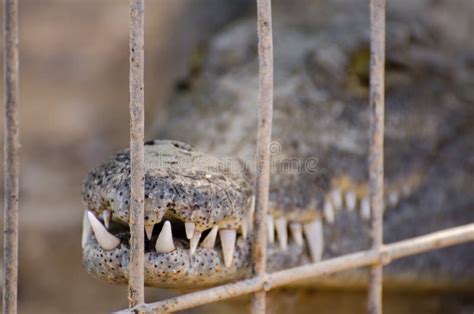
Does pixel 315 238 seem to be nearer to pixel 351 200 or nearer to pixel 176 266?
pixel 351 200

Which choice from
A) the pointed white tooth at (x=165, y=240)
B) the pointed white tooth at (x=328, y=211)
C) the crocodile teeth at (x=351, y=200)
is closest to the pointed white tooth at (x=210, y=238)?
the pointed white tooth at (x=165, y=240)

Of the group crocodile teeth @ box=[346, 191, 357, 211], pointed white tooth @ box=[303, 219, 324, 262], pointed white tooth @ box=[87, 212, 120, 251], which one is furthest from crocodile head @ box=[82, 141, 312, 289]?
crocodile teeth @ box=[346, 191, 357, 211]

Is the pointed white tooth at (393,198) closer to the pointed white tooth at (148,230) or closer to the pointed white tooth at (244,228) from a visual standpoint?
the pointed white tooth at (244,228)

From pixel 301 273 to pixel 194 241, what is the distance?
0.26 metres

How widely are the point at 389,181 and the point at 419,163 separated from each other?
191 mm

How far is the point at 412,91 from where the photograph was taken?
2867 mm

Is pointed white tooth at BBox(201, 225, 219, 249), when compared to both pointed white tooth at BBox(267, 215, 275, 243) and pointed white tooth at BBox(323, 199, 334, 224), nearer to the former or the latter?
pointed white tooth at BBox(267, 215, 275, 243)

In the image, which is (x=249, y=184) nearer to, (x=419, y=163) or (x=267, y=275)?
(x=267, y=275)

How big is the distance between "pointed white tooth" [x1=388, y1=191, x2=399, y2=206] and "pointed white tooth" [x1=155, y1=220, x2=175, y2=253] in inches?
47.8

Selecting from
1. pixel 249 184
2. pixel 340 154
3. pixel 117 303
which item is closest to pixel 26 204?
pixel 117 303

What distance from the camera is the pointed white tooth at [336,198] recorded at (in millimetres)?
2273

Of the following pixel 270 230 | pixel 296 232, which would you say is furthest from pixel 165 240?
pixel 296 232

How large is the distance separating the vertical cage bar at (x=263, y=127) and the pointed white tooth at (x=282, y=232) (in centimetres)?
33

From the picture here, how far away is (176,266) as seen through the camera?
1.54 meters
